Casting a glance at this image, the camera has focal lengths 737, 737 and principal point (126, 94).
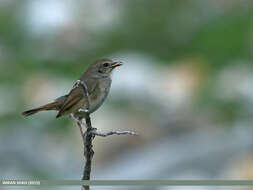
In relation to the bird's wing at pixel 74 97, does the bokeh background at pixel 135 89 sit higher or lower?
higher

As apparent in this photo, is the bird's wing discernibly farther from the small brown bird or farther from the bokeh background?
the bokeh background

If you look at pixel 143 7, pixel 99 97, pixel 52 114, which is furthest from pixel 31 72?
pixel 99 97

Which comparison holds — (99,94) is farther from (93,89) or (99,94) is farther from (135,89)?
(135,89)

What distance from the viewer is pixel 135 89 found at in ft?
43.6

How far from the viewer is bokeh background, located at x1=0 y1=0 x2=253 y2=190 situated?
10.9 m

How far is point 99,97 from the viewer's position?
18.1 feet

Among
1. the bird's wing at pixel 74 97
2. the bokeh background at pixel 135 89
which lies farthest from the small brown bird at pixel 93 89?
the bokeh background at pixel 135 89

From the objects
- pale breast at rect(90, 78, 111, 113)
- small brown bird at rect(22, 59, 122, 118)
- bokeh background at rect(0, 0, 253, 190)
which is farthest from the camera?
bokeh background at rect(0, 0, 253, 190)

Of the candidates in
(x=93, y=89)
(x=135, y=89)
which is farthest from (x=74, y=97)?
(x=135, y=89)

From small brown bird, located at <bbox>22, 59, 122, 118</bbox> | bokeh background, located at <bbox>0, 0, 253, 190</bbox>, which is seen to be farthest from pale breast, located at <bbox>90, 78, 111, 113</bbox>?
bokeh background, located at <bbox>0, 0, 253, 190</bbox>

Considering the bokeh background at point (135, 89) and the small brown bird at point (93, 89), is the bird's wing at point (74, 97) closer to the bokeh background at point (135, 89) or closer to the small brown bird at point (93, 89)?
the small brown bird at point (93, 89)

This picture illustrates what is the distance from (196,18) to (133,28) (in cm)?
204

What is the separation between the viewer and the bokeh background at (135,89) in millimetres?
10859

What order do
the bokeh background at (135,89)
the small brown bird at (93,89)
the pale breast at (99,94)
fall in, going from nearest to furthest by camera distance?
1. the pale breast at (99,94)
2. the small brown bird at (93,89)
3. the bokeh background at (135,89)
